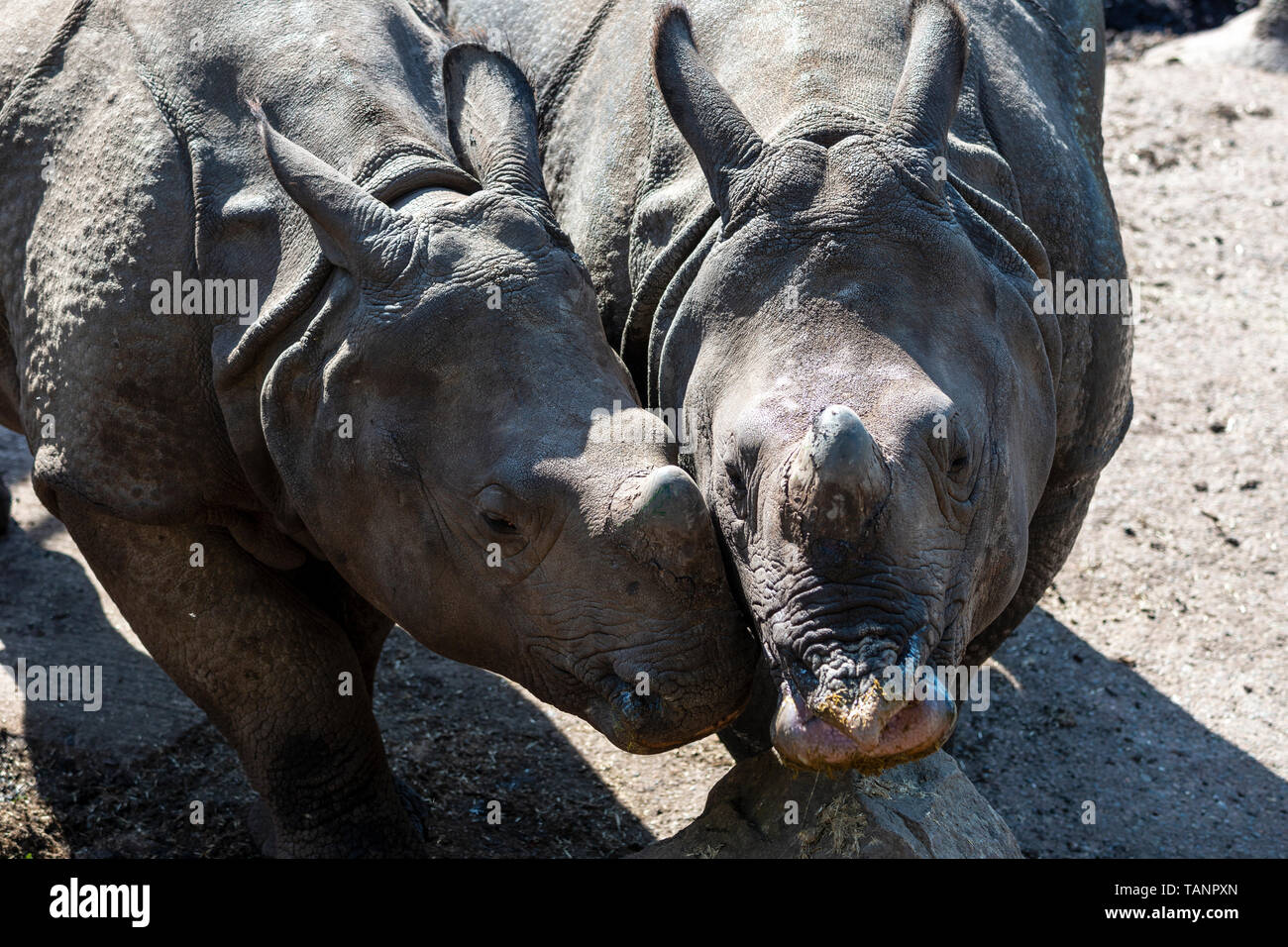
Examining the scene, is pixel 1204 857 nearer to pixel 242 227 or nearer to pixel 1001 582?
pixel 1001 582

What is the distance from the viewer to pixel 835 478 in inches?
126

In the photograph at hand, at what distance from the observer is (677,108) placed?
3980mm

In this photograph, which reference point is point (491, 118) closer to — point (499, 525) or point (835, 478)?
point (499, 525)

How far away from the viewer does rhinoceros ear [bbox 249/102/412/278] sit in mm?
3896

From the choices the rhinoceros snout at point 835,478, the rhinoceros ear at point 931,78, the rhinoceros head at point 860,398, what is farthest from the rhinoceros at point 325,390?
the rhinoceros ear at point 931,78

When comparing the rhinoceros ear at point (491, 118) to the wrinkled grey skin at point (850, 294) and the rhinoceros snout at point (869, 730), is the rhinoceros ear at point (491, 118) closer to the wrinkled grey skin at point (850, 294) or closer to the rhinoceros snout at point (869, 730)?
the wrinkled grey skin at point (850, 294)

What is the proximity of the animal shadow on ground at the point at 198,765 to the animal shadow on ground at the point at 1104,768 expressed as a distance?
1.49 meters

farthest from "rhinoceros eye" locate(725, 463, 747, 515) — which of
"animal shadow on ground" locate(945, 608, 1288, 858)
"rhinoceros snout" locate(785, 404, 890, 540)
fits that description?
"animal shadow on ground" locate(945, 608, 1288, 858)

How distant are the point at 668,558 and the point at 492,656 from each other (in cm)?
68

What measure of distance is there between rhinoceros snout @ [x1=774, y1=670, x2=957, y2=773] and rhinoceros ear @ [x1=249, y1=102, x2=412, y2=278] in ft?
5.00

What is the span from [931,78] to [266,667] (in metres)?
2.56

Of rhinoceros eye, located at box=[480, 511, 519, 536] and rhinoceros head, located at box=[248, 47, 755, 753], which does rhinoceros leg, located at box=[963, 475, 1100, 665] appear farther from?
rhinoceros eye, located at box=[480, 511, 519, 536]

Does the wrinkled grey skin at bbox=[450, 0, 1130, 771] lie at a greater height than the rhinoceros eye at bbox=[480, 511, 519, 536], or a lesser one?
greater

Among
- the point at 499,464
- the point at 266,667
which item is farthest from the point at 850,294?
the point at 266,667
